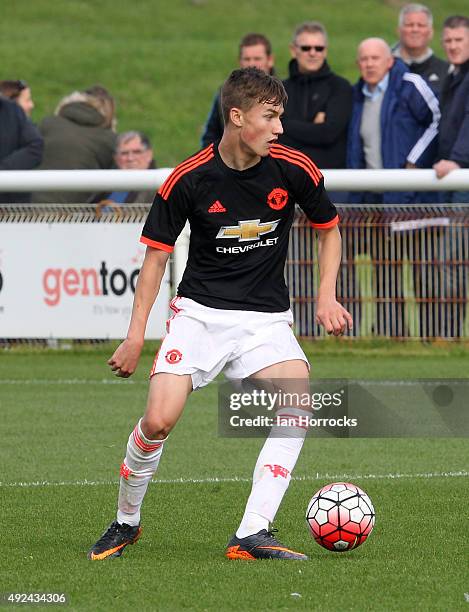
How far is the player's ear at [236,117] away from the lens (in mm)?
6246

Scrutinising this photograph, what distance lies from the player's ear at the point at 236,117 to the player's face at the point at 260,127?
13mm

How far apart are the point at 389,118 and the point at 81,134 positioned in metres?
3.22

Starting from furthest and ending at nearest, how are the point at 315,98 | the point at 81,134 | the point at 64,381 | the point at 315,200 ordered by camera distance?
the point at 81,134, the point at 315,98, the point at 64,381, the point at 315,200

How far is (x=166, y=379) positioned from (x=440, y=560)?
135cm

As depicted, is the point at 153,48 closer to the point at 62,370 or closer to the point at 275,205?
the point at 62,370

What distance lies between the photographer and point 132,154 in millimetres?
13766

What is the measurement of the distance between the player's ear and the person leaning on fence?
715cm

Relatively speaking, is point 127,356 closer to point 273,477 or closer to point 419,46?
point 273,477

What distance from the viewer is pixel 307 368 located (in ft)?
21.0

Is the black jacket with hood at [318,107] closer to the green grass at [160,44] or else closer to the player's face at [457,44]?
the player's face at [457,44]

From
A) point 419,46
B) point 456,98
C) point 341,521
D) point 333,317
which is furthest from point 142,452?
point 419,46

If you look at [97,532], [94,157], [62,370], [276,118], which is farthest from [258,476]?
[94,157]

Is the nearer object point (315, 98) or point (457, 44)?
point (457, 44)

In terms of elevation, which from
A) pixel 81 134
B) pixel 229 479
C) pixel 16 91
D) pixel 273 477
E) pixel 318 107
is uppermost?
pixel 16 91
